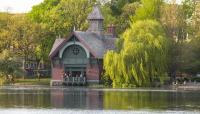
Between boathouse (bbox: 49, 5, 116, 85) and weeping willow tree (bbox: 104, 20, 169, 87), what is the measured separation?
7093 mm

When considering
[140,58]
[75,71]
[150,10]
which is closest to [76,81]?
[75,71]

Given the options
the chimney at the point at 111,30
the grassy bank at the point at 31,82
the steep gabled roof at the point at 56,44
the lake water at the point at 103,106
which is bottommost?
the grassy bank at the point at 31,82

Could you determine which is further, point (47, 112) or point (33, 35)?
point (33, 35)

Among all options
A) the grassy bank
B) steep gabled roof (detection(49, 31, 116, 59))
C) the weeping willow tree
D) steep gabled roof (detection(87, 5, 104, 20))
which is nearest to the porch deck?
steep gabled roof (detection(49, 31, 116, 59))

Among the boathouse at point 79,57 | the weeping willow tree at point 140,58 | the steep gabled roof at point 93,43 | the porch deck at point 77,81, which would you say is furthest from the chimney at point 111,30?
the weeping willow tree at point 140,58

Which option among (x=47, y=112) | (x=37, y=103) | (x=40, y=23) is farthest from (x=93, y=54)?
(x=47, y=112)

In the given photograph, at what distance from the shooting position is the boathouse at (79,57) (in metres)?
93.2

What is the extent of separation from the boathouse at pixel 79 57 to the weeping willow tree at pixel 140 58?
709 cm

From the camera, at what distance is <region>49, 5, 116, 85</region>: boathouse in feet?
306

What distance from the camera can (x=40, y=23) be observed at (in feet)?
348

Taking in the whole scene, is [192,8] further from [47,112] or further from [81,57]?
[47,112]

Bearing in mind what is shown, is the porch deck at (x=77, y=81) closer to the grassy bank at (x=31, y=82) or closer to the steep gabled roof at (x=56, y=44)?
the grassy bank at (x=31, y=82)

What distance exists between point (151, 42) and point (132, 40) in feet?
7.42

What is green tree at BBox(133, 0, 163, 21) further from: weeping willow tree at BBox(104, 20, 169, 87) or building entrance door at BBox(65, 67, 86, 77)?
building entrance door at BBox(65, 67, 86, 77)
